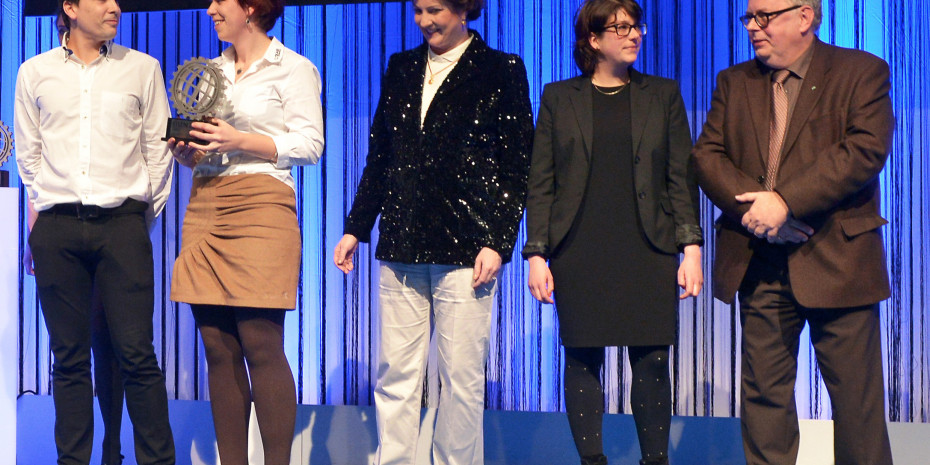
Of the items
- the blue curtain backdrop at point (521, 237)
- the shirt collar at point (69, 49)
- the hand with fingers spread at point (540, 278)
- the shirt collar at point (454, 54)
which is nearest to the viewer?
the hand with fingers spread at point (540, 278)

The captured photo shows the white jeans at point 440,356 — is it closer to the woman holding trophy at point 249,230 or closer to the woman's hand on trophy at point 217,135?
the woman holding trophy at point 249,230

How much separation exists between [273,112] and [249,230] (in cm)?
34

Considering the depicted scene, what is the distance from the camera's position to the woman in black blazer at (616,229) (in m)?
2.44

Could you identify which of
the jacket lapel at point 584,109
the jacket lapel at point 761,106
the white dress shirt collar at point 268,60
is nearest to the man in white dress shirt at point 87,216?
the white dress shirt collar at point 268,60

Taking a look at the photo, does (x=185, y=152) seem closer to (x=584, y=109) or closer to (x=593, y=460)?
(x=584, y=109)

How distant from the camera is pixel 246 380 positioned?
8.30 feet

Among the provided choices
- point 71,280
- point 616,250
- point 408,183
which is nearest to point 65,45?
point 71,280

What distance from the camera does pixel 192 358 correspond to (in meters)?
3.81

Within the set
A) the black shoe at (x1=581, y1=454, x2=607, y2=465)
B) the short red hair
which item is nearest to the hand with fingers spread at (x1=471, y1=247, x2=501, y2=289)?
the black shoe at (x1=581, y1=454, x2=607, y2=465)

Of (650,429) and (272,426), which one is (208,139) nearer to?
(272,426)

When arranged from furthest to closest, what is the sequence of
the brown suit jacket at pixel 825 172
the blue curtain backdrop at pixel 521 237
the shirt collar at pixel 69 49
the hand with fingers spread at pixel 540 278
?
the blue curtain backdrop at pixel 521 237
the shirt collar at pixel 69 49
the hand with fingers spread at pixel 540 278
the brown suit jacket at pixel 825 172

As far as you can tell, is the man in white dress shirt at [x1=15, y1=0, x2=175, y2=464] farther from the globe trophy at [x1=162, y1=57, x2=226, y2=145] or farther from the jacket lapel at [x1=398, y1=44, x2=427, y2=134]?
the jacket lapel at [x1=398, y1=44, x2=427, y2=134]

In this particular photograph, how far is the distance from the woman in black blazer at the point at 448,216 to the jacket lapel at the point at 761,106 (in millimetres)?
615

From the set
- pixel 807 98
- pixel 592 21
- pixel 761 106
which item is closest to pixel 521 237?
pixel 592 21
